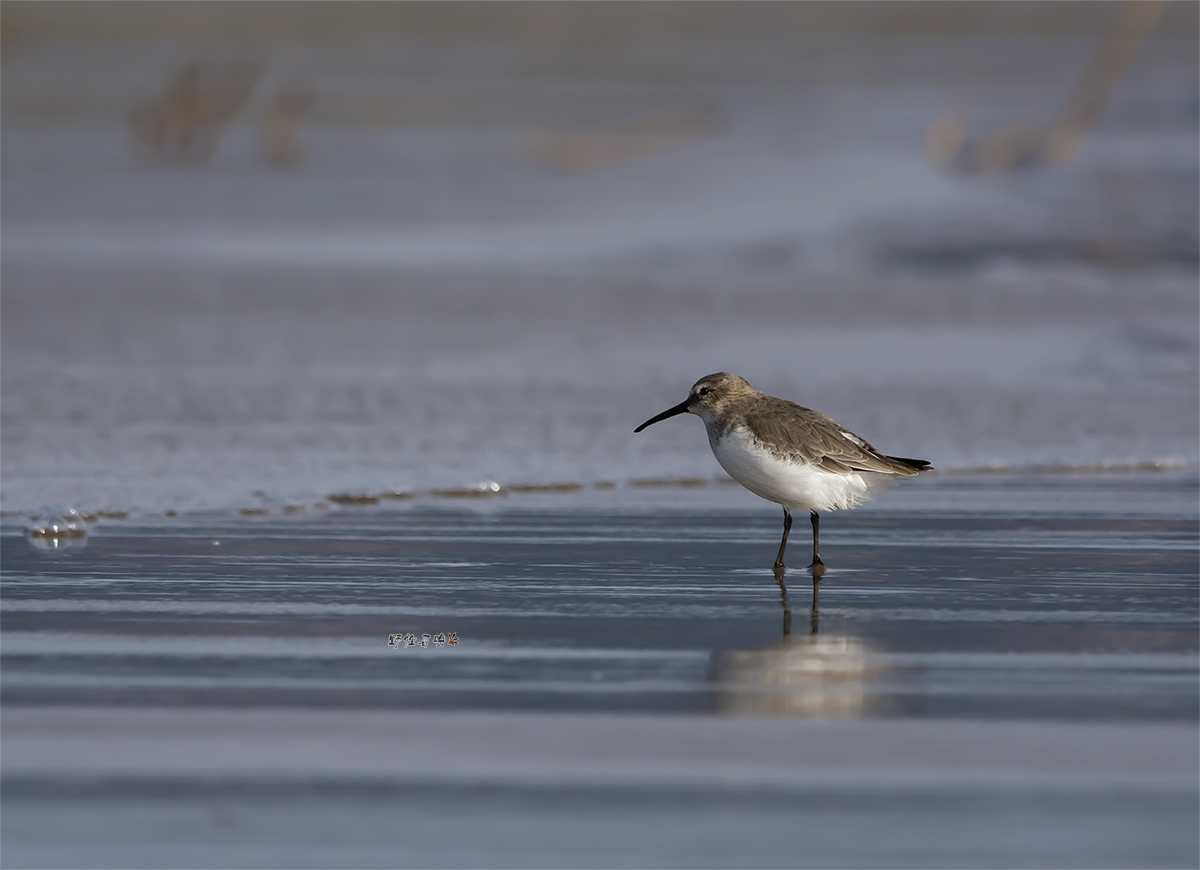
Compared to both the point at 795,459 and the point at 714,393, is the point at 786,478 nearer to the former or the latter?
the point at 795,459

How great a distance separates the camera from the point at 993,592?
5.73 meters

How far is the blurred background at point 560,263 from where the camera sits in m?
8.80

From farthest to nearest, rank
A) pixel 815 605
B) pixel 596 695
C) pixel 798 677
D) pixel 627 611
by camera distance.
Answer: pixel 815 605
pixel 627 611
pixel 798 677
pixel 596 695

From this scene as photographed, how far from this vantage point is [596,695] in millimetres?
4465

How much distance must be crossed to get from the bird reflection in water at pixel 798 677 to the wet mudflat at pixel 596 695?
13 mm

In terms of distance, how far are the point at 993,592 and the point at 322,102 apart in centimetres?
2214

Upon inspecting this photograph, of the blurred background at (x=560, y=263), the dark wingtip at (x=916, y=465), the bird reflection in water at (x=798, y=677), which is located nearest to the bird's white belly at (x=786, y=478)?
A: the dark wingtip at (x=916, y=465)

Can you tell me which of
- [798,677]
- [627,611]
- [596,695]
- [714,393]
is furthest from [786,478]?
[596,695]

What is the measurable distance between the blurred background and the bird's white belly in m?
1.46

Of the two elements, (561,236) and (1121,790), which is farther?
(561,236)

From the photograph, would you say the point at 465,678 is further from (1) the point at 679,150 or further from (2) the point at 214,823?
(1) the point at 679,150

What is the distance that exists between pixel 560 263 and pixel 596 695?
36.0ft

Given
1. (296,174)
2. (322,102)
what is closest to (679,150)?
(296,174)

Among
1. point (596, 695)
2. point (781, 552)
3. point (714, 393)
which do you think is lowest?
point (596, 695)
